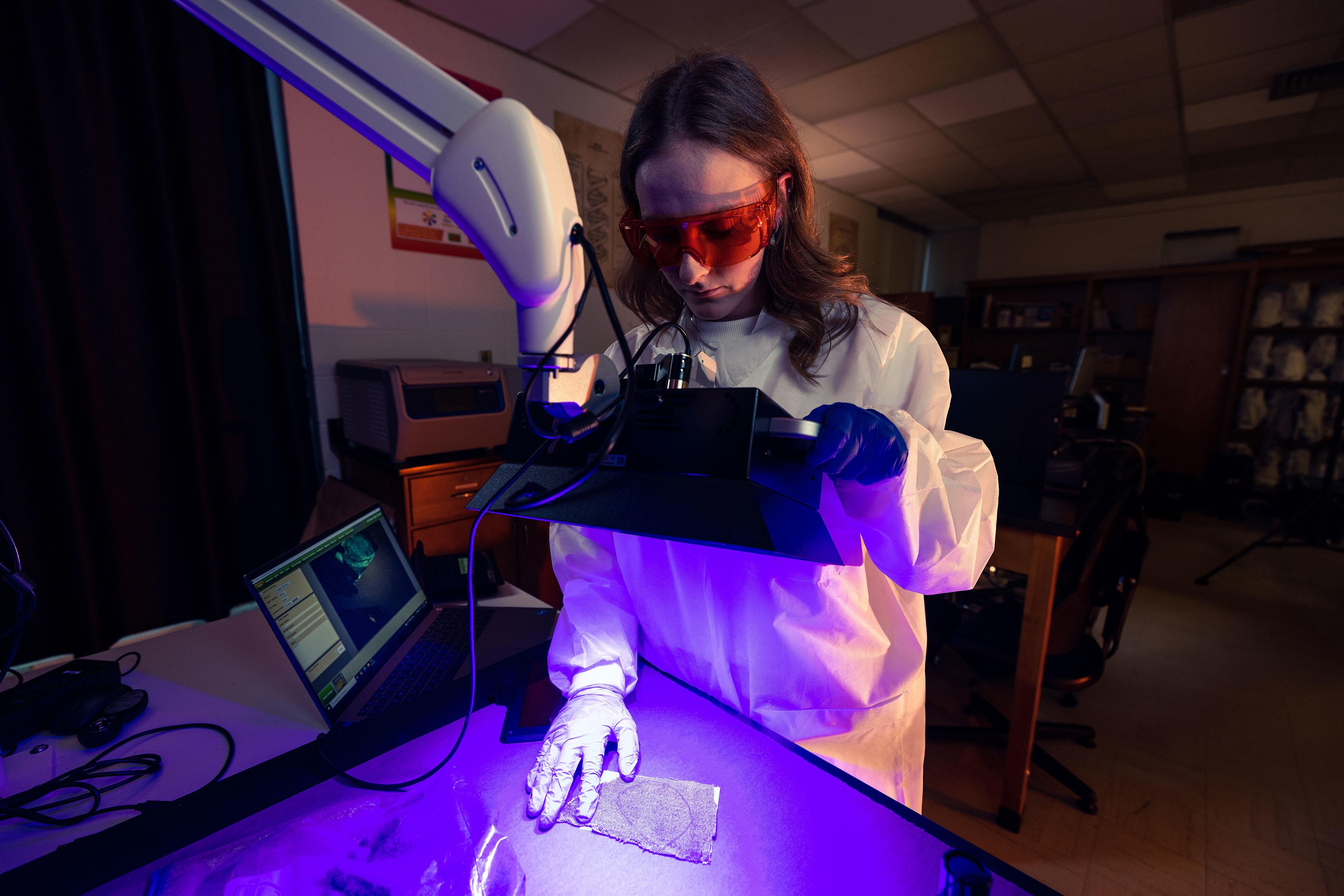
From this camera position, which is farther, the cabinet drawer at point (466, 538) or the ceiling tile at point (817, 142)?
the ceiling tile at point (817, 142)

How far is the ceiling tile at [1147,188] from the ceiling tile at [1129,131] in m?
1.13

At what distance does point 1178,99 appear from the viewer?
325 cm

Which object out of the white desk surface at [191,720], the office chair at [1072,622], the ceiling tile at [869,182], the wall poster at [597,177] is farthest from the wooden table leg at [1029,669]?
the ceiling tile at [869,182]

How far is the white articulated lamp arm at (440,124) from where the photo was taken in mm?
435

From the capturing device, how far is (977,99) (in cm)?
327

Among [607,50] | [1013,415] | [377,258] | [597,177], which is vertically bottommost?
[1013,415]

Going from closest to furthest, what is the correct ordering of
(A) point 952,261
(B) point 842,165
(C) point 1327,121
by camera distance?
(C) point 1327,121 < (B) point 842,165 < (A) point 952,261

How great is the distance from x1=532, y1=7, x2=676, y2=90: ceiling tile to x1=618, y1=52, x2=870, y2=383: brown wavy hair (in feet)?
6.58

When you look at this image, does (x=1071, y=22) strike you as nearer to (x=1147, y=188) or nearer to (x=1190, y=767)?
(x=1190, y=767)

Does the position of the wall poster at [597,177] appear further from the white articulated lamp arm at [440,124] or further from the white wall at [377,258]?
the white articulated lamp arm at [440,124]

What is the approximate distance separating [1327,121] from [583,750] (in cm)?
559

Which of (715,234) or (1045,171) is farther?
(1045,171)

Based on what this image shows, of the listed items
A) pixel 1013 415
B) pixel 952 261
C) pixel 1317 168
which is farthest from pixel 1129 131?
pixel 1013 415

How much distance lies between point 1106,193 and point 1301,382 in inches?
85.8
